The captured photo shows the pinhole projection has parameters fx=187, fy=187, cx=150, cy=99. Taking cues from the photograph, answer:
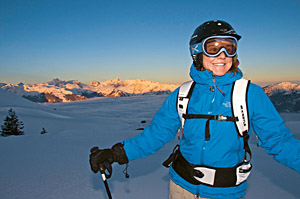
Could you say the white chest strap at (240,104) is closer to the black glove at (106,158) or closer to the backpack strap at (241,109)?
the backpack strap at (241,109)

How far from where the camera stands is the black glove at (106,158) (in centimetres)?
194

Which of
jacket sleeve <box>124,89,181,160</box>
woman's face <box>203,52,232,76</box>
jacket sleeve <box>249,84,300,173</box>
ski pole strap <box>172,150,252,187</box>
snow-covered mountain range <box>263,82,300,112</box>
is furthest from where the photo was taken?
snow-covered mountain range <box>263,82,300,112</box>

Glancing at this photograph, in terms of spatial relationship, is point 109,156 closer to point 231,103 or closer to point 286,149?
point 231,103

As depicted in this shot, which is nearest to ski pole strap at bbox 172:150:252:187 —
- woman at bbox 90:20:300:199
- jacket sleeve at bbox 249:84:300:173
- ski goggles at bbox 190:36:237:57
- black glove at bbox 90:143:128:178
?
woman at bbox 90:20:300:199

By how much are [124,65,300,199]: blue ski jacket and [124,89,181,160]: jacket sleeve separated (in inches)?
8.1

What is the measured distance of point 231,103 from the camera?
160 centimetres

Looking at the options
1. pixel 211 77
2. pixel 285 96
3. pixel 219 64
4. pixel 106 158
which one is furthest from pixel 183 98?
pixel 285 96

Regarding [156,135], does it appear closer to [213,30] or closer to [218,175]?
[218,175]

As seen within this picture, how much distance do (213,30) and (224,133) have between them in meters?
0.99

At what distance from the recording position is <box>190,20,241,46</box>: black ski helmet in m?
1.80

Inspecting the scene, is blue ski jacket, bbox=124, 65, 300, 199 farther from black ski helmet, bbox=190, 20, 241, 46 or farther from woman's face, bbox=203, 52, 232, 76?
A: black ski helmet, bbox=190, 20, 241, 46

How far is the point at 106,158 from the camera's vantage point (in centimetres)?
198

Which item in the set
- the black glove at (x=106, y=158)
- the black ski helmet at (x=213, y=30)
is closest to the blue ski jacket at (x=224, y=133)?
the black ski helmet at (x=213, y=30)

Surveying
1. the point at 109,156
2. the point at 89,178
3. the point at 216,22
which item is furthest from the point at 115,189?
the point at 216,22
